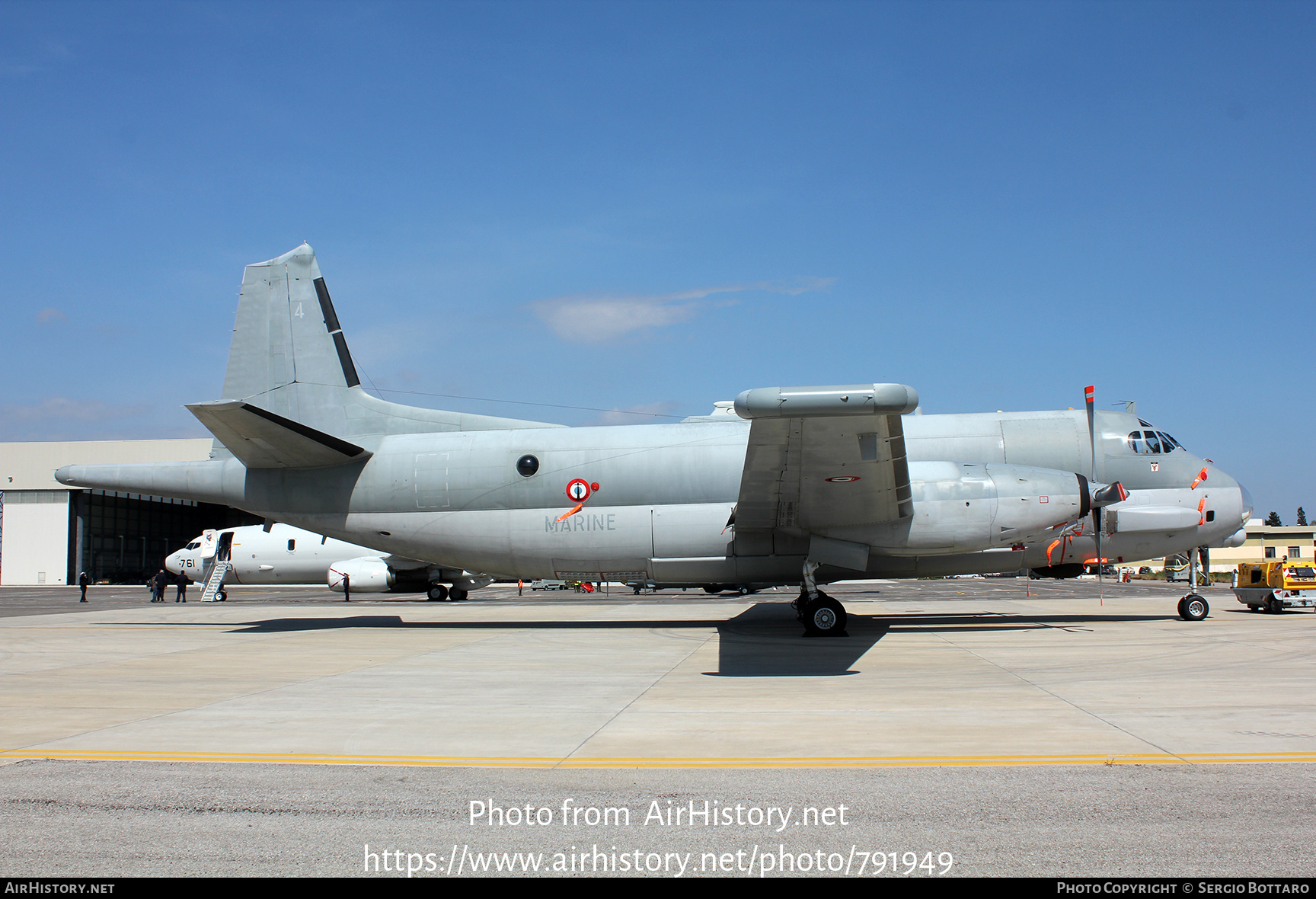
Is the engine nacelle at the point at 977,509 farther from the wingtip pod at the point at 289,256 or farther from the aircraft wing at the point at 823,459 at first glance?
the wingtip pod at the point at 289,256

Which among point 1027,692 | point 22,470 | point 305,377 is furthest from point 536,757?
point 22,470

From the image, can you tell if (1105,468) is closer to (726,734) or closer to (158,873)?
(726,734)

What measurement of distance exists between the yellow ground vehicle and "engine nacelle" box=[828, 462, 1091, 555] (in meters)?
10.5

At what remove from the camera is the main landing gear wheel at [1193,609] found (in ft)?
58.4

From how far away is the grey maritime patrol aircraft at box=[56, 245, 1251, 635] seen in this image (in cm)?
1560

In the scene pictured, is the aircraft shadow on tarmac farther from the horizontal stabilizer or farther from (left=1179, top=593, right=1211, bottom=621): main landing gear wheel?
the horizontal stabilizer

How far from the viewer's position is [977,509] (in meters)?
15.4

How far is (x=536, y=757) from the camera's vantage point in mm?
6961

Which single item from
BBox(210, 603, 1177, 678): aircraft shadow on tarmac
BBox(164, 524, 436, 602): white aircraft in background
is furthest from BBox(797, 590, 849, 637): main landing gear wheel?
BBox(164, 524, 436, 602): white aircraft in background

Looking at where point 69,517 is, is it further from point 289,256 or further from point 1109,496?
point 1109,496

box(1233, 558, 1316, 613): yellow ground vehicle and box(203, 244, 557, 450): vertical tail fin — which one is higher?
box(203, 244, 557, 450): vertical tail fin

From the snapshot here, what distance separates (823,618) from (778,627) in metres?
2.71

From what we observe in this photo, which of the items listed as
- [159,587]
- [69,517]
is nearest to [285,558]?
[159,587]
